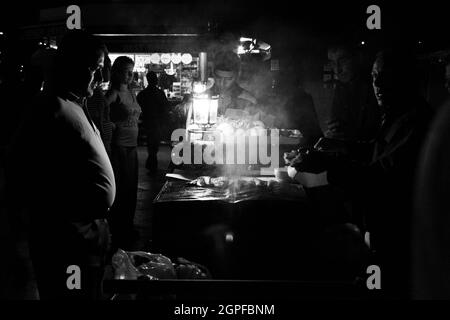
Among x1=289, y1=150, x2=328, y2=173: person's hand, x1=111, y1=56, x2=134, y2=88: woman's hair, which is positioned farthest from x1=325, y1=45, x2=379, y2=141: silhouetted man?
x1=289, y1=150, x2=328, y2=173: person's hand

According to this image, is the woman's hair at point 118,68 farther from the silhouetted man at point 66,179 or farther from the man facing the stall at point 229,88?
the silhouetted man at point 66,179

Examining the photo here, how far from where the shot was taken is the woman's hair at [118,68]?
6262mm

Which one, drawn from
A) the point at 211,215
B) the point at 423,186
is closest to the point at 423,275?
the point at 423,186

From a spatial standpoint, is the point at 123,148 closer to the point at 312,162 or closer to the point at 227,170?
the point at 227,170

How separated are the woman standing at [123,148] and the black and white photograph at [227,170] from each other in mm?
31

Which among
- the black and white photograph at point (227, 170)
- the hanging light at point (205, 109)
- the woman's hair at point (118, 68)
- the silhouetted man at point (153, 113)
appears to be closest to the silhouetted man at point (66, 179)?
the black and white photograph at point (227, 170)

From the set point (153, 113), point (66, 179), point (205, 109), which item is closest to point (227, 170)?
point (205, 109)

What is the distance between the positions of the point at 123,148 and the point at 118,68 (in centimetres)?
124

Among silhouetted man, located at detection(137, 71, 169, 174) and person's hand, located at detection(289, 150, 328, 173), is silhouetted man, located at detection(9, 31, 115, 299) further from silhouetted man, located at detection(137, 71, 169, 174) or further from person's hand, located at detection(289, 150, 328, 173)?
silhouetted man, located at detection(137, 71, 169, 174)

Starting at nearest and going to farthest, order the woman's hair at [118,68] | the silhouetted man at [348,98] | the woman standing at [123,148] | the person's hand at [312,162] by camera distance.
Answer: the person's hand at [312,162]
the woman's hair at [118,68]
the woman standing at [123,148]
the silhouetted man at [348,98]

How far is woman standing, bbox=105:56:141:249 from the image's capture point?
20.9 ft

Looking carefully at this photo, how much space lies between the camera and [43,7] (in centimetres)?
705

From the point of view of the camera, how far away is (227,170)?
559 cm

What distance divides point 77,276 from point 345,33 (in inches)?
250
